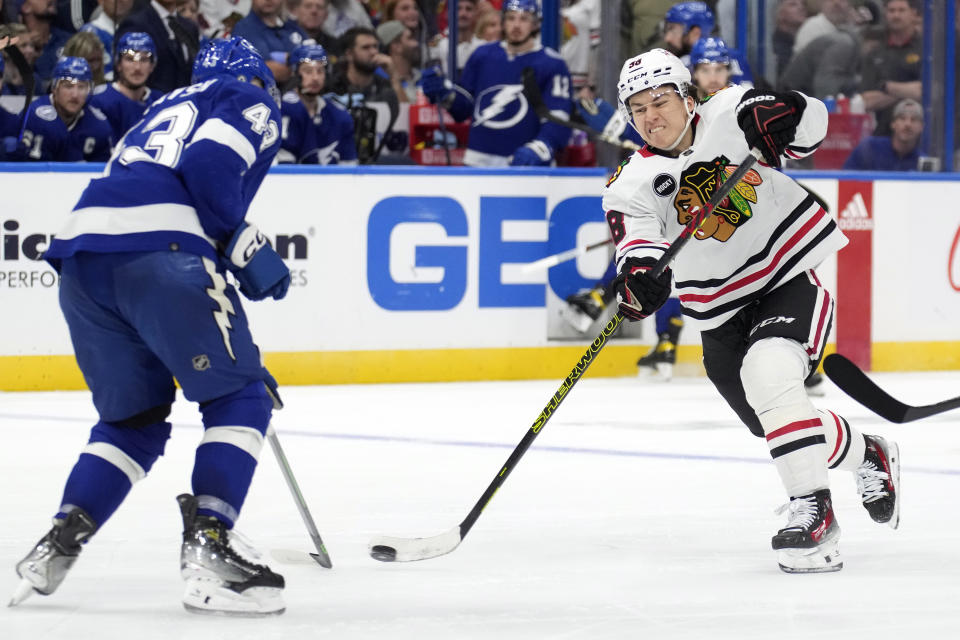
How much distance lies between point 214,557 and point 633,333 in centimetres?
461

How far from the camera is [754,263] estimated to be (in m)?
3.16

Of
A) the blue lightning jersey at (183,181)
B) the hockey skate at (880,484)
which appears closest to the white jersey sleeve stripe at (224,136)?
the blue lightning jersey at (183,181)

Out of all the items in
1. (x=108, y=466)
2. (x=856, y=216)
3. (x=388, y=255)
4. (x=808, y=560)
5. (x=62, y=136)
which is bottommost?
(x=856, y=216)

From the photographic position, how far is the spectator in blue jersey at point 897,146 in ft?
24.3

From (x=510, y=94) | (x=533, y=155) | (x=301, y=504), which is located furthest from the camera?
(x=510, y=94)

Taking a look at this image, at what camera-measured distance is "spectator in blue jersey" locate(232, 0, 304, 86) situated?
21.7 feet

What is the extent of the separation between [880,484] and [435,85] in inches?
161

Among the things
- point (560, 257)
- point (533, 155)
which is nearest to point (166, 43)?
point (533, 155)

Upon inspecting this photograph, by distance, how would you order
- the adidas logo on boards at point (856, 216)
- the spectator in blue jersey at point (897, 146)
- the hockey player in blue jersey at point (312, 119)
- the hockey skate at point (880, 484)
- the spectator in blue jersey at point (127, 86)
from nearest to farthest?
the hockey skate at point (880, 484), the spectator in blue jersey at point (127, 86), the hockey player in blue jersey at point (312, 119), the adidas logo on boards at point (856, 216), the spectator in blue jersey at point (897, 146)

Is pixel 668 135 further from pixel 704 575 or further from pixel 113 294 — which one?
pixel 113 294

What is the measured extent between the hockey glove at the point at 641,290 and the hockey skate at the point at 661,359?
3.66 metres

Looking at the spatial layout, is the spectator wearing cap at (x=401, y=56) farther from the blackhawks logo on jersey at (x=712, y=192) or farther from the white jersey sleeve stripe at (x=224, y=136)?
the white jersey sleeve stripe at (x=224, y=136)

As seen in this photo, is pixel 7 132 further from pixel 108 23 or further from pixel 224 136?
pixel 224 136

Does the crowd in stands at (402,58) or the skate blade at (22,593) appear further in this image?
the crowd in stands at (402,58)
